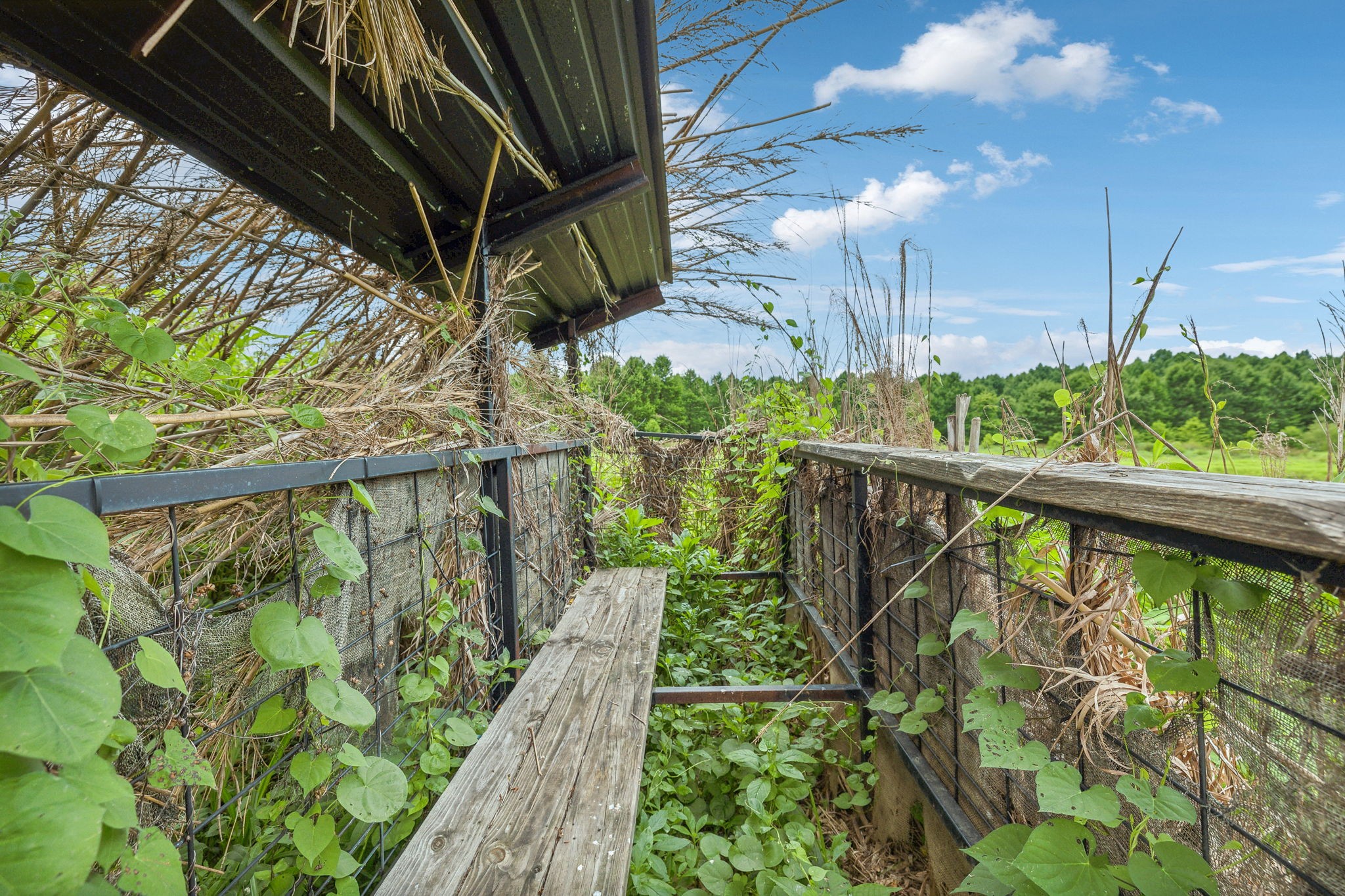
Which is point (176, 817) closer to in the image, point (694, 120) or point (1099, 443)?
point (1099, 443)

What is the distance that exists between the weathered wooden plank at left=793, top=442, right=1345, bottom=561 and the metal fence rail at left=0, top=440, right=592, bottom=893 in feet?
3.84

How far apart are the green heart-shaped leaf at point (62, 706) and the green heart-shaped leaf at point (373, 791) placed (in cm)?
56

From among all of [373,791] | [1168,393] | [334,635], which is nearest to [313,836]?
[373,791]

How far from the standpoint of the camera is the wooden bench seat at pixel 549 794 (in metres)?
1.04

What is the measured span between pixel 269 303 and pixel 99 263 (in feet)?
1.99

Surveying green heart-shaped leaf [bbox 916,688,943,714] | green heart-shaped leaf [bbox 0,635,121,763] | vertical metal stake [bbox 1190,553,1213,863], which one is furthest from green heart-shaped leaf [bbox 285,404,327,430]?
green heart-shaped leaf [bbox 916,688,943,714]

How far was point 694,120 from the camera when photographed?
4648 mm

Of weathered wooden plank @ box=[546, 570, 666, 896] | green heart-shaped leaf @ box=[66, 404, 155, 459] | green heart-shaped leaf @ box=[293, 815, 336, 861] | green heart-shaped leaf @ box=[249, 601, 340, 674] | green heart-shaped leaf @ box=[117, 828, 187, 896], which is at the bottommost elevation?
weathered wooden plank @ box=[546, 570, 666, 896]

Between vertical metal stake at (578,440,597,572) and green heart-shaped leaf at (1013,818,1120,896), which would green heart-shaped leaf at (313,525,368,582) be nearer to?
green heart-shaped leaf at (1013,818,1120,896)

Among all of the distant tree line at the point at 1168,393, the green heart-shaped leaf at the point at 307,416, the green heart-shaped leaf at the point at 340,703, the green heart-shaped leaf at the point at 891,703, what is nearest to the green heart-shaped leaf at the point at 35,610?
the green heart-shaped leaf at the point at 340,703

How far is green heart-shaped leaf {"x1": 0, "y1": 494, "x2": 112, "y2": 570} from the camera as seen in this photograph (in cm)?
47

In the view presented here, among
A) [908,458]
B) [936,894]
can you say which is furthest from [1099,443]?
[936,894]

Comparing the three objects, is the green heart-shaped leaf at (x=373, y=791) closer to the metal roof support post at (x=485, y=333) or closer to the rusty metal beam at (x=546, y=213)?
the metal roof support post at (x=485, y=333)

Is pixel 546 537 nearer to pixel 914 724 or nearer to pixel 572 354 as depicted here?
pixel 914 724
